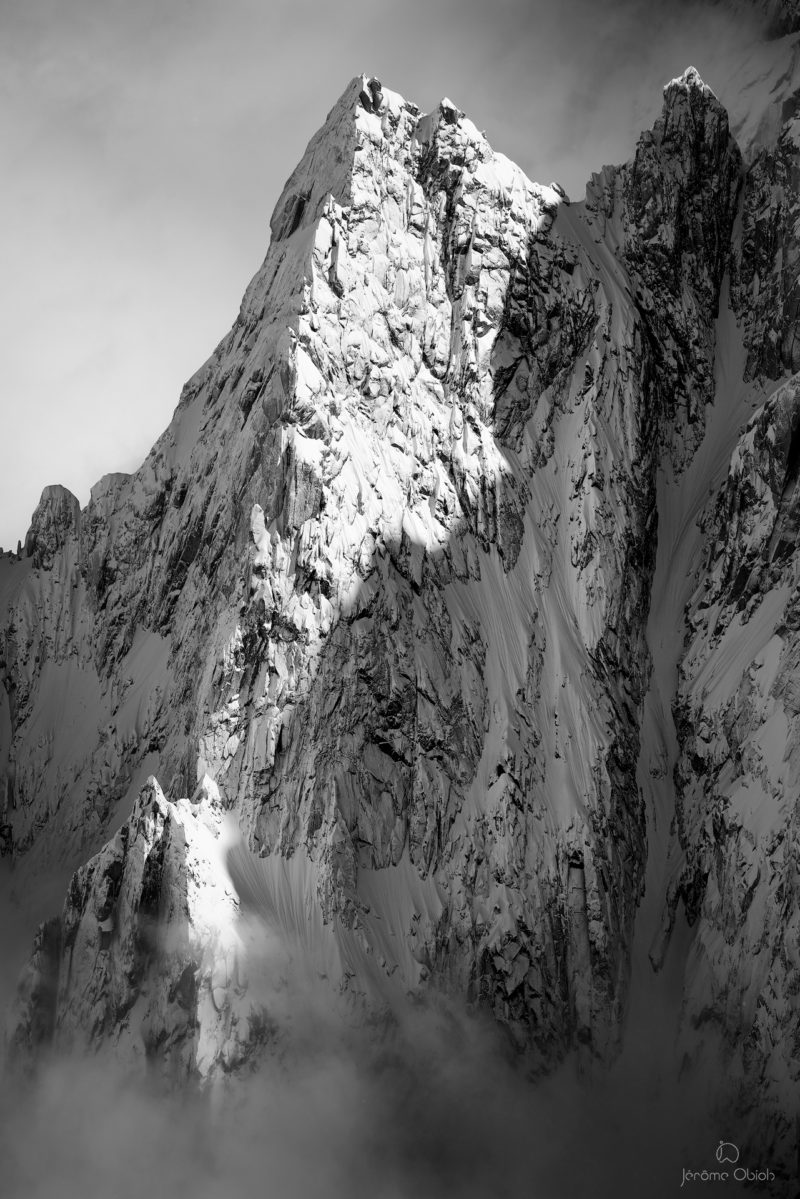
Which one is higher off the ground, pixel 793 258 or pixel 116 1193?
pixel 793 258

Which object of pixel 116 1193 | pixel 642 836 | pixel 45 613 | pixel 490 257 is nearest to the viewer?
pixel 116 1193

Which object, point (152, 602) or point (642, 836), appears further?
point (152, 602)

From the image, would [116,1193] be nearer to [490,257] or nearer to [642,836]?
[642,836]

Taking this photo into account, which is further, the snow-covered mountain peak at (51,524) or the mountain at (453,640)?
the snow-covered mountain peak at (51,524)

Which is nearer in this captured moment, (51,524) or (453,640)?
(453,640)

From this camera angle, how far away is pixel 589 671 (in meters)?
139

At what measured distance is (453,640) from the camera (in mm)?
138125

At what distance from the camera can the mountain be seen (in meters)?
122

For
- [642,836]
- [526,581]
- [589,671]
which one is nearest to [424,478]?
[526,581]

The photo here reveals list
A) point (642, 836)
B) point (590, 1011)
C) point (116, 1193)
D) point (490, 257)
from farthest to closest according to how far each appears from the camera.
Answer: point (490, 257)
point (642, 836)
point (590, 1011)
point (116, 1193)

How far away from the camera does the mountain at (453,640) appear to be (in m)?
122

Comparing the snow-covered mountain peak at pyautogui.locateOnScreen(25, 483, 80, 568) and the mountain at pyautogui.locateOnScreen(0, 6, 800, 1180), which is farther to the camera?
the snow-covered mountain peak at pyautogui.locateOnScreen(25, 483, 80, 568)

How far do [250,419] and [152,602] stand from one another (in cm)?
2249

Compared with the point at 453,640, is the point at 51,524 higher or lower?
higher
